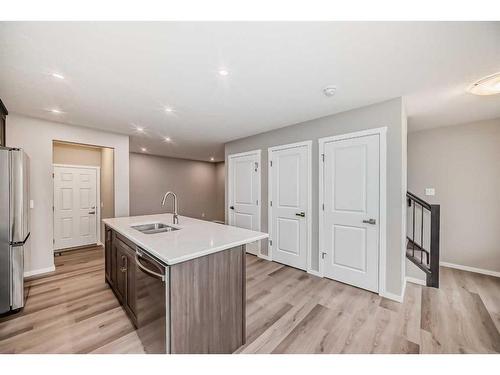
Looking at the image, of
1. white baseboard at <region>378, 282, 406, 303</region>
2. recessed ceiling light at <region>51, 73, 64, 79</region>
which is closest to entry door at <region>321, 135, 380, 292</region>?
white baseboard at <region>378, 282, 406, 303</region>

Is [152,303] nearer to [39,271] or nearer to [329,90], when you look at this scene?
[329,90]

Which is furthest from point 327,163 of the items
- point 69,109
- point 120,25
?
point 69,109

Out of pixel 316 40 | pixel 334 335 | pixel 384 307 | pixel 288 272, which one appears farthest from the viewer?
pixel 288 272

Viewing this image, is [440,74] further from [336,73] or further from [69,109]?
[69,109]

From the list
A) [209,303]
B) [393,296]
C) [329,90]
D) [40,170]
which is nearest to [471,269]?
[393,296]

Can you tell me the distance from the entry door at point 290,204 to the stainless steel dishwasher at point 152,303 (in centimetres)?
234

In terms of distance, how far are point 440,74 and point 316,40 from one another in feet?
4.45

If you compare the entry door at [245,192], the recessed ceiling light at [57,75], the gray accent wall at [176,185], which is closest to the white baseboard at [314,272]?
the entry door at [245,192]

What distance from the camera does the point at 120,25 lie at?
129 centimetres

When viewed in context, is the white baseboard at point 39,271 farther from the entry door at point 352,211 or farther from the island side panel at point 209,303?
the entry door at point 352,211

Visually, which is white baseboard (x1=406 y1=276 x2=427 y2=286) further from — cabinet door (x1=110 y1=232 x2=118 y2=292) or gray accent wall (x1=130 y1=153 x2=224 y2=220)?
gray accent wall (x1=130 y1=153 x2=224 y2=220)

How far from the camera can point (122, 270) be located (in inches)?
82.2

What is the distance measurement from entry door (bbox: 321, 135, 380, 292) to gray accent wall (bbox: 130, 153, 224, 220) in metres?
5.37

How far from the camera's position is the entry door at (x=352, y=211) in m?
2.54
